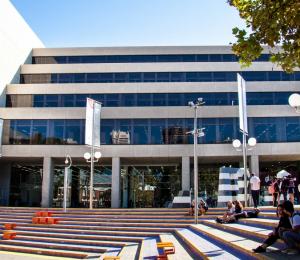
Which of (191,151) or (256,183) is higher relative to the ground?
(191,151)

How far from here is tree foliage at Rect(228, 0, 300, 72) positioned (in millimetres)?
5859

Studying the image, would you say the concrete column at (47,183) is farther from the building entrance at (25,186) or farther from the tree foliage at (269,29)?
the tree foliage at (269,29)

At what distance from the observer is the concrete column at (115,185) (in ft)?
117

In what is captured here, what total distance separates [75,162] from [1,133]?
779 cm

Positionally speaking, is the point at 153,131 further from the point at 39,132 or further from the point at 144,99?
the point at 39,132

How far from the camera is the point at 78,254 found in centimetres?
1684

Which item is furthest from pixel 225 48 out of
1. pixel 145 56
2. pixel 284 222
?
pixel 284 222

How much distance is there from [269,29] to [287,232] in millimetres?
4240

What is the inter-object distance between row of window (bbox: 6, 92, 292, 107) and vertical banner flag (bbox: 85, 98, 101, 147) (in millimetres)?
9742

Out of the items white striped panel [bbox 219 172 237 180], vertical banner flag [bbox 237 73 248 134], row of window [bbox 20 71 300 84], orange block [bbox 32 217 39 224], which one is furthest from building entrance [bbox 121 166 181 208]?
vertical banner flag [bbox 237 73 248 134]

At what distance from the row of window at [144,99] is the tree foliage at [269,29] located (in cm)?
3266

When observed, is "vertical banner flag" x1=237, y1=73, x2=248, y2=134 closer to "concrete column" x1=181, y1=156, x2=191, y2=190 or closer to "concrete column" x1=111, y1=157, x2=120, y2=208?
"concrete column" x1=181, y1=156, x2=191, y2=190

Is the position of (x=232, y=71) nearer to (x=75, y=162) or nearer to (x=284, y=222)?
(x=75, y=162)

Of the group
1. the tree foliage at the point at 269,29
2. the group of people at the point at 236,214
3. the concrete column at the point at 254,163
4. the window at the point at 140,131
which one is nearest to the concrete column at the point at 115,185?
the window at the point at 140,131
